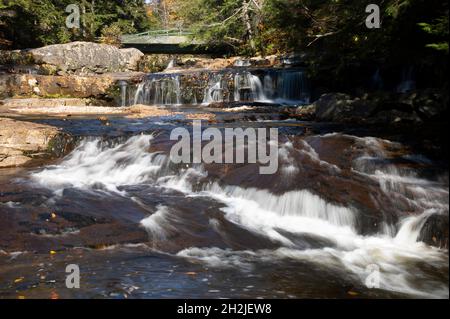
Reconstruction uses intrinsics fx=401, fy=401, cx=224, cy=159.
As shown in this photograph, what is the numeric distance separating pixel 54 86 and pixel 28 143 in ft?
34.7

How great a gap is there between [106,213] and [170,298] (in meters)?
2.89

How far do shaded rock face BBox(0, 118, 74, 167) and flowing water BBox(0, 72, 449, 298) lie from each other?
27.2 inches

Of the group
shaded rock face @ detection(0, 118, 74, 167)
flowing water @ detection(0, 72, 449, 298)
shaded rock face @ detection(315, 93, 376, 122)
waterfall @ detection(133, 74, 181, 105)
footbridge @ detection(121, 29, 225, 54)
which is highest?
footbridge @ detection(121, 29, 225, 54)

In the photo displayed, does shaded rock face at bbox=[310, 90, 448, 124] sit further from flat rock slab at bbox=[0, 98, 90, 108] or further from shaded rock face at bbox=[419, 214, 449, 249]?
flat rock slab at bbox=[0, 98, 90, 108]

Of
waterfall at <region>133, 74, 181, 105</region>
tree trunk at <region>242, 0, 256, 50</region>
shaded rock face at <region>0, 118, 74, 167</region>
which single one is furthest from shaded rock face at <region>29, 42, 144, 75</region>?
shaded rock face at <region>0, 118, 74, 167</region>

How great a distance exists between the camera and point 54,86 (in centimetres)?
1941

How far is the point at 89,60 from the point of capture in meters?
25.1

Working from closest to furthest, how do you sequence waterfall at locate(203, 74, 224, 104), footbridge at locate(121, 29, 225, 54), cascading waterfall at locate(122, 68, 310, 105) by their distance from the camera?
cascading waterfall at locate(122, 68, 310, 105), waterfall at locate(203, 74, 224, 104), footbridge at locate(121, 29, 225, 54)

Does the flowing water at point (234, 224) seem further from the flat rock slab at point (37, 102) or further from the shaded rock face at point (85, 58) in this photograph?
the shaded rock face at point (85, 58)

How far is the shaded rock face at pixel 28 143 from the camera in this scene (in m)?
9.56

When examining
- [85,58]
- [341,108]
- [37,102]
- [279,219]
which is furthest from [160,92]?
[279,219]

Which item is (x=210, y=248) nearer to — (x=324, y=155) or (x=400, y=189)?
(x=400, y=189)

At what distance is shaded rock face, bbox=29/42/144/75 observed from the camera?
23.5 metres
